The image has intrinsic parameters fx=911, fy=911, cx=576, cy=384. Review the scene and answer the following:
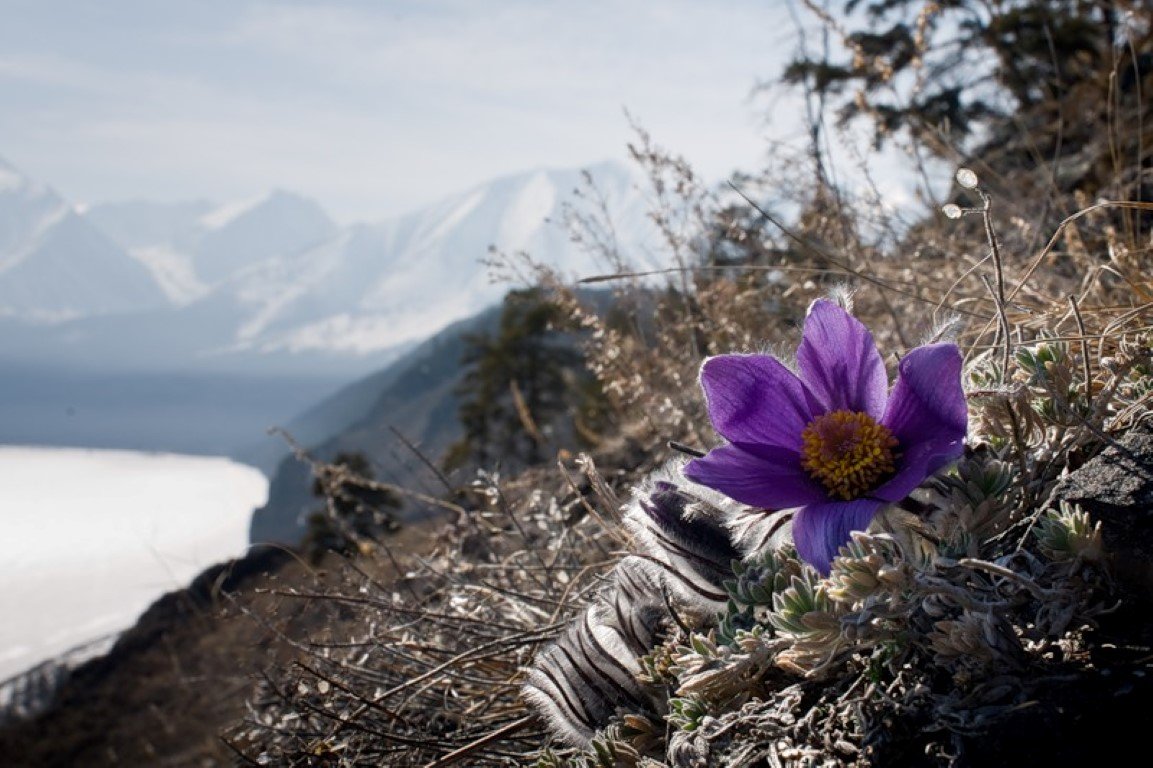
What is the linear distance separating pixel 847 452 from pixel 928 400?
14 cm

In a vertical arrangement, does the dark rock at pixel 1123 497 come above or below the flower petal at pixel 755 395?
below

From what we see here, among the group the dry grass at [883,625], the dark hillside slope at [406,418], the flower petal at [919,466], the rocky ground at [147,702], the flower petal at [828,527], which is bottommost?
the rocky ground at [147,702]

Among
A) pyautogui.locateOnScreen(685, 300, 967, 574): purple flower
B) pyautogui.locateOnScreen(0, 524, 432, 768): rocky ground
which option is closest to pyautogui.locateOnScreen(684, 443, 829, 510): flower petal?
pyautogui.locateOnScreen(685, 300, 967, 574): purple flower

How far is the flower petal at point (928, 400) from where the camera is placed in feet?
4.33

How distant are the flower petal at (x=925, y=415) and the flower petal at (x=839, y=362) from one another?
57 mm

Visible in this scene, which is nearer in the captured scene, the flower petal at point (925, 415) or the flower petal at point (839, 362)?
the flower petal at point (925, 415)

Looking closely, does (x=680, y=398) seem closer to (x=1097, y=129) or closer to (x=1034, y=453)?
(x=1034, y=453)

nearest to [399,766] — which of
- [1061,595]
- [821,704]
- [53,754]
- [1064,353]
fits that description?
[821,704]

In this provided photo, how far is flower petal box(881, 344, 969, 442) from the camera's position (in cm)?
132

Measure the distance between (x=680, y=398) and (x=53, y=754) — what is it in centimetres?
1211

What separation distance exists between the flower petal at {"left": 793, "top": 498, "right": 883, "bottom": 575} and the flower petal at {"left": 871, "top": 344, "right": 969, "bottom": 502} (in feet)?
0.12

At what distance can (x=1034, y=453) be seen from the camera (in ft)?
5.27

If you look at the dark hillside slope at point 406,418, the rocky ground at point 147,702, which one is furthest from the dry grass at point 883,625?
the dark hillside slope at point 406,418

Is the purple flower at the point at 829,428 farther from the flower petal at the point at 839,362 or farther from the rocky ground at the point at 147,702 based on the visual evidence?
the rocky ground at the point at 147,702
